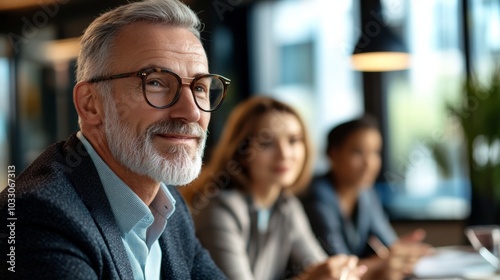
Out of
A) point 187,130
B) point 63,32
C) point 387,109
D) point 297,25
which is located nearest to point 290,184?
point 187,130

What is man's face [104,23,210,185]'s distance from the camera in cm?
132

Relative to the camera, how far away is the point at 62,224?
44.3 inches

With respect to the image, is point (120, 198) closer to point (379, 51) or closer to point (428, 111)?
point (379, 51)

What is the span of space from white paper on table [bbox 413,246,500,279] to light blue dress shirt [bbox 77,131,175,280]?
150cm

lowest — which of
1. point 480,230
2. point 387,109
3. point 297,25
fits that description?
point 480,230

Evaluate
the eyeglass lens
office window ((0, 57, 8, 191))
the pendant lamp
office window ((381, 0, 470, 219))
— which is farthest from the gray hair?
office window ((0, 57, 8, 191))

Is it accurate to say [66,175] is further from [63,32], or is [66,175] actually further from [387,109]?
[63,32]

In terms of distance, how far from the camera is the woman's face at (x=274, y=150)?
2910 millimetres

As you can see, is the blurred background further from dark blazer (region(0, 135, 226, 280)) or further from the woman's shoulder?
dark blazer (region(0, 135, 226, 280))

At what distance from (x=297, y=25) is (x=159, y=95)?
5.28 metres

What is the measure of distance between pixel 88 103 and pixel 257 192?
164 centimetres

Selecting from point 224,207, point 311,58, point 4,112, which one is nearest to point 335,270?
point 224,207

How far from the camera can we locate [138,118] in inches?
52.3

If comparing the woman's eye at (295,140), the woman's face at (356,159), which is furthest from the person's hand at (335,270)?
the woman's face at (356,159)
